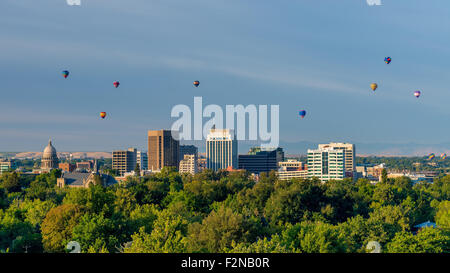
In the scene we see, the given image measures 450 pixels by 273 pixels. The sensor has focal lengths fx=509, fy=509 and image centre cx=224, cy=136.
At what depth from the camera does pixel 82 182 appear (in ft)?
435

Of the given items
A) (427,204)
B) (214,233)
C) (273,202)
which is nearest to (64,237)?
(214,233)

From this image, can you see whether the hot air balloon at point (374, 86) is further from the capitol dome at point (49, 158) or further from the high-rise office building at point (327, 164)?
the capitol dome at point (49, 158)

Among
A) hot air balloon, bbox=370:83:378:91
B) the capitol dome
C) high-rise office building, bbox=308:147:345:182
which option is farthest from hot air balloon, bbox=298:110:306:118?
the capitol dome

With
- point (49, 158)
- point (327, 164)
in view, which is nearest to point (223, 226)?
point (327, 164)

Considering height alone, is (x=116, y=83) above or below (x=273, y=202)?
above

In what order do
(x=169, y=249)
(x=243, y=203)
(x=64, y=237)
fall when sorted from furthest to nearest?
(x=243, y=203) < (x=64, y=237) < (x=169, y=249)

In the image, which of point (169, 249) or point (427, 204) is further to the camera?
point (427, 204)

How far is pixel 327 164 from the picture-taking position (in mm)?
166625

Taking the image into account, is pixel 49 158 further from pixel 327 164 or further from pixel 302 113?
pixel 302 113

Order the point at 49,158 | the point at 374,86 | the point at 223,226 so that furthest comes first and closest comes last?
the point at 49,158 < the point at 374,86 < the point at 223,226

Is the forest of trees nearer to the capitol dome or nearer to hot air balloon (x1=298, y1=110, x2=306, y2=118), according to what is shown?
hot air balloon (x1=298, y1=110, x2=306, y2=118)
